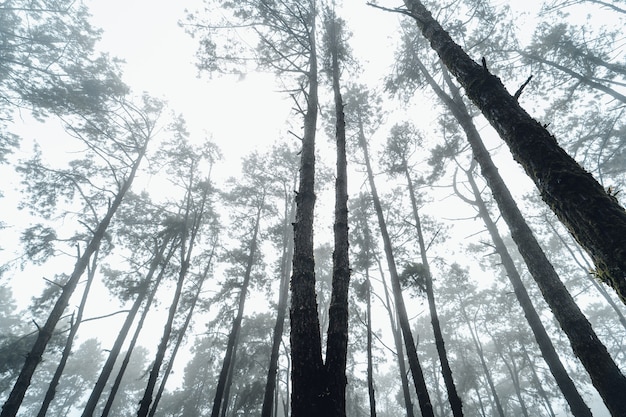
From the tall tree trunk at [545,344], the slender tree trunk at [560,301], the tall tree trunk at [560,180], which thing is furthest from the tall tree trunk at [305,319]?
the tall tree trunk at [545,344]

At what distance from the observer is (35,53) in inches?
479

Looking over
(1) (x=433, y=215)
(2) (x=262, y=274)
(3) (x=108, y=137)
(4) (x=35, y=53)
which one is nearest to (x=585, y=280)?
(1) (x=433, y=215)

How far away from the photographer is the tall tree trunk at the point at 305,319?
2.48m

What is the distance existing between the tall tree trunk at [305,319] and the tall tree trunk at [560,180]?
7.90 ft

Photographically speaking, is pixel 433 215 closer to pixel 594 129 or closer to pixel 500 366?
pixel 594 129

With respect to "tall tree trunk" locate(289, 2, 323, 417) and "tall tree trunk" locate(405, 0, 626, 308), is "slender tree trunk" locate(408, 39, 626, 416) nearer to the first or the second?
"tall tree trunk" locate(405, 0, 626, 308)

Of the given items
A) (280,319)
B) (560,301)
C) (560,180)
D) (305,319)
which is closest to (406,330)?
(560,301)

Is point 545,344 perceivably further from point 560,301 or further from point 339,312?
point 339,312

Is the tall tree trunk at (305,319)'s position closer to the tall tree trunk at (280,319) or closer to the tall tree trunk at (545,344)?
the tall tree trunk at (545,344)

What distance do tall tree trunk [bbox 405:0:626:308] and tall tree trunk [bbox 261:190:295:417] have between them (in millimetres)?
11316

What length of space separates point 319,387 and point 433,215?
14.1m

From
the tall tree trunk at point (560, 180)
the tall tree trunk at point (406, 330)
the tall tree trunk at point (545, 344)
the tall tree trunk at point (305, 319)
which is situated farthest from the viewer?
the tall tree trunk at point (406, 330)

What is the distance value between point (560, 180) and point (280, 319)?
12.1 m

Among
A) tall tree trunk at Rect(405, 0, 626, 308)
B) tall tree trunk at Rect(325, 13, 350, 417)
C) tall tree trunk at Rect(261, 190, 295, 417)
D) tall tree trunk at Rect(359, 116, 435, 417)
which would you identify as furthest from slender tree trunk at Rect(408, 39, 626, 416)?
tall tree trunk at Rect(261, 190, 295, 417)
